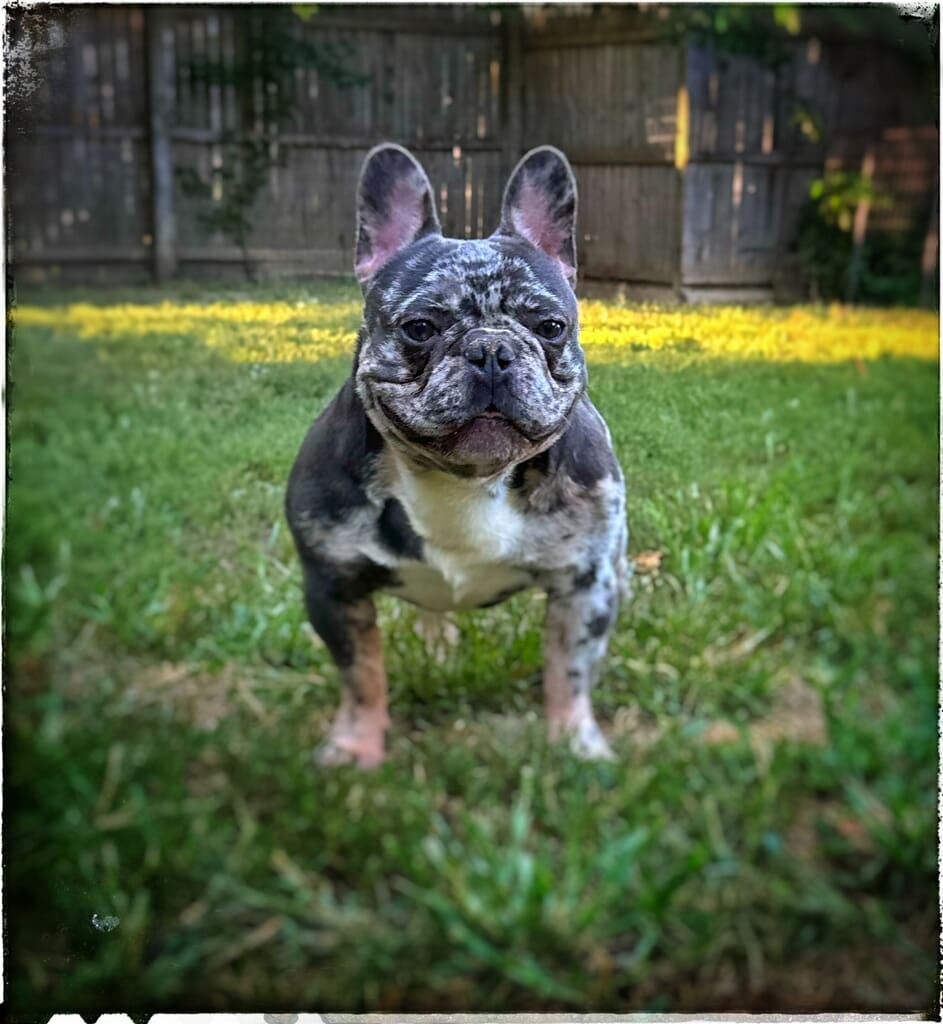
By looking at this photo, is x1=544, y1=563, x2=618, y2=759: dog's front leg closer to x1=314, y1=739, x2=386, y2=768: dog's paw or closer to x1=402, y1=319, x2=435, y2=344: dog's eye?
x1=314, y1=739, x2=386, y2=768: dog's paw

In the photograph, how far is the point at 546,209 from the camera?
1.35 meters

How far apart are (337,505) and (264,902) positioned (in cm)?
46

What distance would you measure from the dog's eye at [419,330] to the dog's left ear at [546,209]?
156 mm

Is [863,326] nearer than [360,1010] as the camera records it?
No

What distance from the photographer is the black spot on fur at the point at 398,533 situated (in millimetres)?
1396

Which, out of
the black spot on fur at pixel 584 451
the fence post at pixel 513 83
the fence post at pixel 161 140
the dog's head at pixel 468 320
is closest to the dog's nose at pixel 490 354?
the dog's head at pixel 468 320

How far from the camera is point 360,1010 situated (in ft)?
4.28

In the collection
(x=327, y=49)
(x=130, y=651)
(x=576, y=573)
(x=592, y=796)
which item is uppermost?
(x=327, y=49)

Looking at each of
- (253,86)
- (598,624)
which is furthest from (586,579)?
(253,86)

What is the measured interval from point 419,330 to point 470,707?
0.47 meters

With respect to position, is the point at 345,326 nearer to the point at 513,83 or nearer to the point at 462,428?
the point at 462,428

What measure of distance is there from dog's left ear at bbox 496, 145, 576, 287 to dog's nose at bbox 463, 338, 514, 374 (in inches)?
6.1

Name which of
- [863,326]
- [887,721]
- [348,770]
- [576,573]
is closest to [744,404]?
[863,326]

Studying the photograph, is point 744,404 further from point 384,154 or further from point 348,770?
point 348,770
